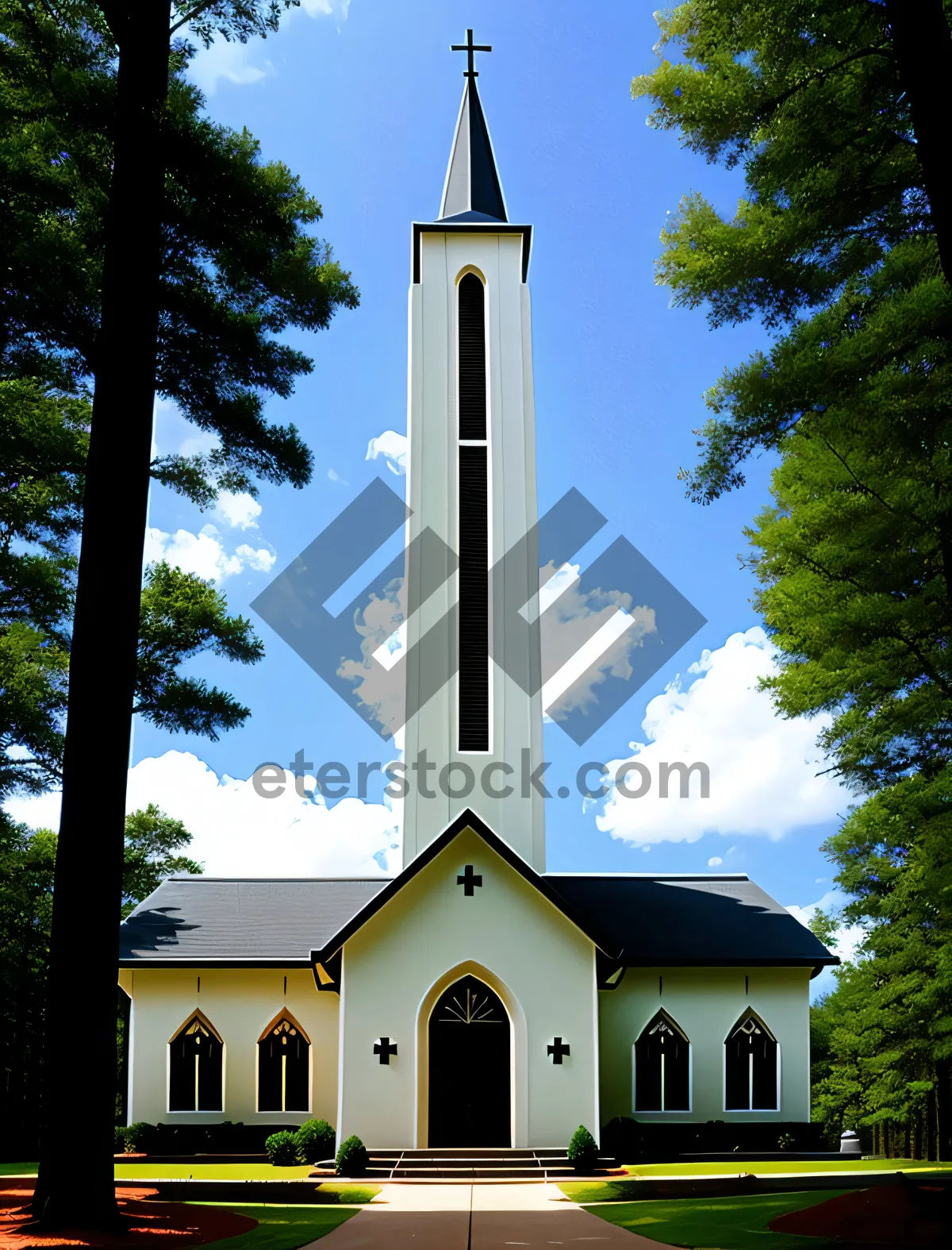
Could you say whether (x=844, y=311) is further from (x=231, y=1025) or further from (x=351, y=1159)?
(x=231, y=1025)

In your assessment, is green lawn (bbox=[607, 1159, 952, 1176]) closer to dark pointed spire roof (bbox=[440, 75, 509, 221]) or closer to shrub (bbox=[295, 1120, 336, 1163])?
shrub (bbox=[295, 1120, 336, 1163])

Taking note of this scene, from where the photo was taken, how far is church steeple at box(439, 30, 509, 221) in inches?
1152

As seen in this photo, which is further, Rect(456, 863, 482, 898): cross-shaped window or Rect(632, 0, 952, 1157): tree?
Rect(456, 863, 482, 898): cross-shaped window

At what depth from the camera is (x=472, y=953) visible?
19891 mm

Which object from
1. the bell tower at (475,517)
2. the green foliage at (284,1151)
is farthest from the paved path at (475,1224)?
the bell tower at (475,517)

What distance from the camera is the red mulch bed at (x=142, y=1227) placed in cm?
950

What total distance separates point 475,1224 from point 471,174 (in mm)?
25842

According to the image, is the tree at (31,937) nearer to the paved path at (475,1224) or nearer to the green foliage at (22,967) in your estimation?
the green foliage at (22,967)

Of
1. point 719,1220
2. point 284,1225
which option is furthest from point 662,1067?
point 284,1225

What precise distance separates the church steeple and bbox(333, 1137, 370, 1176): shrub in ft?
69.8

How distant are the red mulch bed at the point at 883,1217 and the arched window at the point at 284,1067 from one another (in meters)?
13.2

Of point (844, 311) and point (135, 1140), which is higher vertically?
point (844, 311)

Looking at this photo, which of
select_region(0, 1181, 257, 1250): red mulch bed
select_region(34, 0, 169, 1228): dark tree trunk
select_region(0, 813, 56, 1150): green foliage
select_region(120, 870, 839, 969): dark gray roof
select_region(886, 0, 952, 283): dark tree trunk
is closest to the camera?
→ select_region(0, 1181, 257, 1250): red mulch bed

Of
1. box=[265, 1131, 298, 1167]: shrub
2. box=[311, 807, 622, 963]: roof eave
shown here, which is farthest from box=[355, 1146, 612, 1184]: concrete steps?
box=[311, 807, 622, 963]: roof eave
